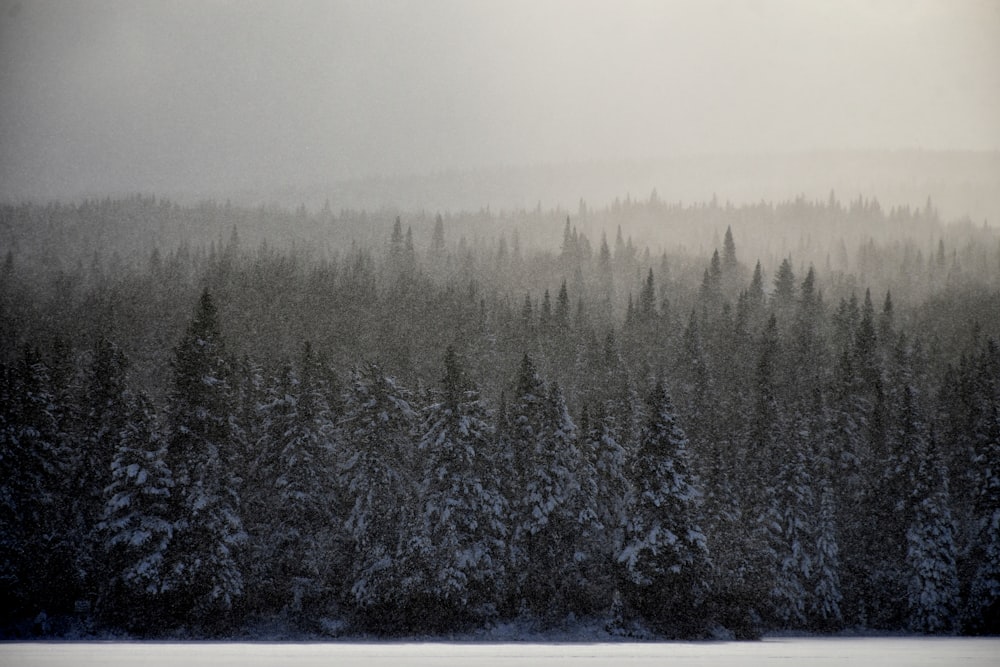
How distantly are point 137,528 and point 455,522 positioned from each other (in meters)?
16.9

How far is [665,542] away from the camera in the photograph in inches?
2098

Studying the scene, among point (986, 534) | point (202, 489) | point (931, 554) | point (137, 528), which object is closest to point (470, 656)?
point (202, 489)

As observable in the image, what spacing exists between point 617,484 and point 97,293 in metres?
114

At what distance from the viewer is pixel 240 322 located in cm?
12494

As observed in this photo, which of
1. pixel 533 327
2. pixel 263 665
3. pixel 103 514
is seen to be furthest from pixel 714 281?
pixel 263 665

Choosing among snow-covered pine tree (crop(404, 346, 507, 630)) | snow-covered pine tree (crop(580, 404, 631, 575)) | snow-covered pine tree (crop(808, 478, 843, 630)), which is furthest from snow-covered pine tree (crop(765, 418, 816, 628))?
snow-covered pine tree (crop(404, 346, 507, 630))

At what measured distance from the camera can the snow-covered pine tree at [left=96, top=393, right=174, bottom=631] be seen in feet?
159

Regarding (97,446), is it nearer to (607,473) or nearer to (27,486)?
(27,486)

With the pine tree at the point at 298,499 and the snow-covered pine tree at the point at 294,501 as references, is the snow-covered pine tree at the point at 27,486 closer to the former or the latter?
the snow-covered pine tree at the point at 294,501

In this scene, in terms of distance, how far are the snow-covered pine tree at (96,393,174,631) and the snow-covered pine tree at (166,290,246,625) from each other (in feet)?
2.00

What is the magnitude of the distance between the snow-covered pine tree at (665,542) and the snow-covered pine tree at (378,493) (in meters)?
13.0

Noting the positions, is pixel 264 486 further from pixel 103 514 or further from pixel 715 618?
pixel 715 618

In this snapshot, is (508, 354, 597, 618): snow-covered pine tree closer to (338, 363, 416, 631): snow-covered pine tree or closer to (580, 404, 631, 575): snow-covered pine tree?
(580, 404, 631, 575): snow-covered pine tree

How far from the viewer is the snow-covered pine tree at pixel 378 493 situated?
5456cm
